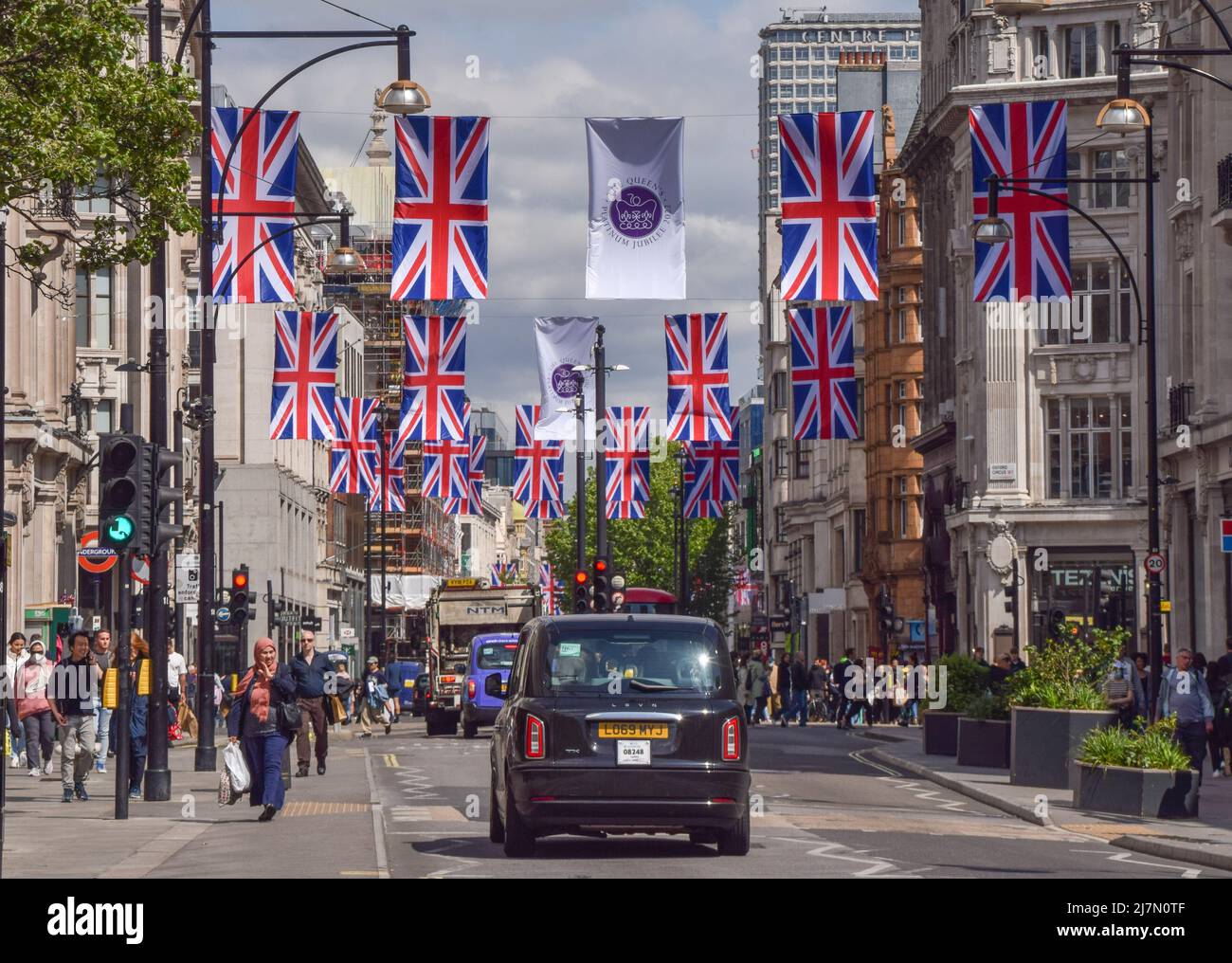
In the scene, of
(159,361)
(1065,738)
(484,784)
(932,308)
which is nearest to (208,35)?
(159,361)

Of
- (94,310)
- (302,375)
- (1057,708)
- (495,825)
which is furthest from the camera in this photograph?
(94,310)

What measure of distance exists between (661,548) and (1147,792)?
381 feet

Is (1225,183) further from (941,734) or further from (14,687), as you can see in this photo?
(14,687)

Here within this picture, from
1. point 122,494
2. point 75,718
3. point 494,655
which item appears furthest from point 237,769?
point 494,655

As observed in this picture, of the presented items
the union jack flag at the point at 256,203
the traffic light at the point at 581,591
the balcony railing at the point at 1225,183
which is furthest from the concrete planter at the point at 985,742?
the traffic light at the point at 581,591

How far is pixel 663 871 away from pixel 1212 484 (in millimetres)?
28779

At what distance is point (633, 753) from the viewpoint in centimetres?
1698

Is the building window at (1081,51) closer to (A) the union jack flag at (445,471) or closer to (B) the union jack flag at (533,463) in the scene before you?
(B) the union jack flag at (533,463)

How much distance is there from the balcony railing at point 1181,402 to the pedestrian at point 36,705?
933 inches

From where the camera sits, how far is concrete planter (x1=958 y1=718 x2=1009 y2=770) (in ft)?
106

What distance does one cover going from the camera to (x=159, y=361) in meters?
24.3

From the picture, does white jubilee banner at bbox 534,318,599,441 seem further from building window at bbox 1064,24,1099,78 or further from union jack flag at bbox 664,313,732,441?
building window at bbox 1064,24,1099,78

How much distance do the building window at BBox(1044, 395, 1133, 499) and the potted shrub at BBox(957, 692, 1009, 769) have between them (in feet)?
92.6

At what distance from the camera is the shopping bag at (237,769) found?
22.7m
